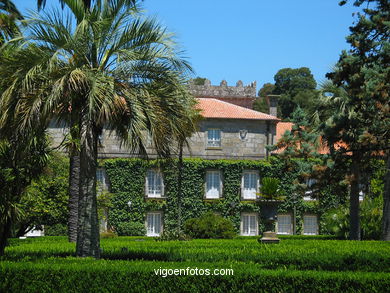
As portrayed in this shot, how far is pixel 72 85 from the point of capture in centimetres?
1436

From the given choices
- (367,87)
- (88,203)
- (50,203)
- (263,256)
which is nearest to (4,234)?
(88,203)

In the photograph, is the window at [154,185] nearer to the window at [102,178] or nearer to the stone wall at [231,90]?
the window at [102,178]

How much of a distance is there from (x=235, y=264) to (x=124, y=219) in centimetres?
2937

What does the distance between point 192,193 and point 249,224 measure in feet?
13.7

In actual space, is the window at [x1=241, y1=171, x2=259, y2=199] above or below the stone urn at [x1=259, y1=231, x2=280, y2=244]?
above

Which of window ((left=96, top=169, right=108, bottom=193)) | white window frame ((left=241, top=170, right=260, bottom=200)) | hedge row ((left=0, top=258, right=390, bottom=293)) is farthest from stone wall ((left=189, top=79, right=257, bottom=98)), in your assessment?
hedge row ((left=0, top=258, right=390, bottom=293))

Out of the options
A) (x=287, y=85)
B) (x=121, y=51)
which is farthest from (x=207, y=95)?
(x=121, y=51)

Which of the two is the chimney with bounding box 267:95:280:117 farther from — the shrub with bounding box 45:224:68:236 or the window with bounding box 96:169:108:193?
the shrub with bounding box 45:224:68:236

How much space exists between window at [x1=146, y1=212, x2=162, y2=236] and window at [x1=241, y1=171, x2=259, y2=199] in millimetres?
5692

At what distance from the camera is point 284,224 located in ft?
146

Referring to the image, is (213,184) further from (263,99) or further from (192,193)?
(263,99)

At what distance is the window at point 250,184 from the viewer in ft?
145

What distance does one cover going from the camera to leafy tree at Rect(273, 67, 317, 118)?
75562 millimetres

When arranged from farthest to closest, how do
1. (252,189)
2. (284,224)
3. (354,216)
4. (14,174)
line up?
(284,224) → (252,189) → (354,216) → (14,174)
